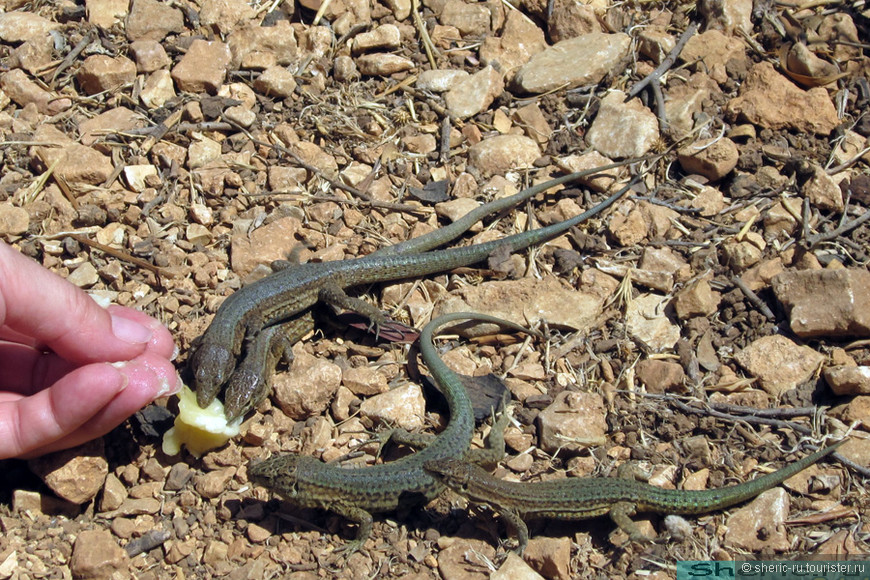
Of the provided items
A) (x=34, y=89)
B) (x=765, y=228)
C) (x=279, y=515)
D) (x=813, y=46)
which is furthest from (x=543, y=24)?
(x=279, y=515)

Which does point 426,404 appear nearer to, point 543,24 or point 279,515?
point 279,515

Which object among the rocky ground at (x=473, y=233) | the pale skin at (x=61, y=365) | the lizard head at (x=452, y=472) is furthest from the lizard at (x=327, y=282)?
the lizard head at (x=452, y=472)

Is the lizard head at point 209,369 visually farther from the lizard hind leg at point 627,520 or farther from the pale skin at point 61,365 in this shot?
the lizard hind leg at point 627,520

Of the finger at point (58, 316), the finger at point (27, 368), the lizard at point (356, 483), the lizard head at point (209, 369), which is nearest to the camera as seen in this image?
the finger at point (58, 316)

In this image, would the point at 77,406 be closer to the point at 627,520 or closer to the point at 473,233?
the point at 627,520

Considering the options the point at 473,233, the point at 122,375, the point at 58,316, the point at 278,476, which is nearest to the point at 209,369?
the point at 122,375

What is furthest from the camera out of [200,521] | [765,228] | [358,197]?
[358,197]

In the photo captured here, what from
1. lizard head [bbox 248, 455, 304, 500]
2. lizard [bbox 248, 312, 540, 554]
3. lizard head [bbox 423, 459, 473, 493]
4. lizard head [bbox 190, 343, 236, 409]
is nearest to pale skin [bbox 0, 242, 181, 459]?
lizard head [bbox 190, 343, 236, 409]
